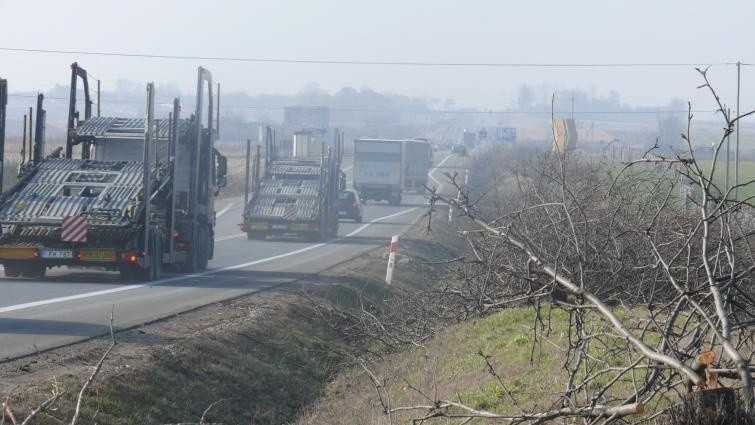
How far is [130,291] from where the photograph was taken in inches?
710

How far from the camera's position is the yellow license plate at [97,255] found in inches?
739

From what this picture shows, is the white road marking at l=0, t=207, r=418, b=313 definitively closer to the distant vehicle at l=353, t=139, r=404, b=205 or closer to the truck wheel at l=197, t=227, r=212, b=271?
the truck wheel at l=197, t=227, r=212, b=271

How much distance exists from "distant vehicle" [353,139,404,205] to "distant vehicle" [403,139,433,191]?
624 cm

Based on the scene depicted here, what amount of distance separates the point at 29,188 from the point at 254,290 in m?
4.63

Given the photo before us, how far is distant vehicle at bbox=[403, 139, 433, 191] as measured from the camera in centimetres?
6494

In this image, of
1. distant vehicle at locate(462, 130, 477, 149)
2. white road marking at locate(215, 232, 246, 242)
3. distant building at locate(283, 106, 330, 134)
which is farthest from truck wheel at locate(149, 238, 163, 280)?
distant vehicle at locate(462, 130, 477, 149)

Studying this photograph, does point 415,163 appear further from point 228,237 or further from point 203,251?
point 203,251

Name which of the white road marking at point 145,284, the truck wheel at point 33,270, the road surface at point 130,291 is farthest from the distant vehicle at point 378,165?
the truck wheel at point 33,270

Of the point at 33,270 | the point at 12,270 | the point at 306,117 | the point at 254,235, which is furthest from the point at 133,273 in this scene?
the point at 306,117

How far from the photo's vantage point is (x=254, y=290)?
62.6 feet

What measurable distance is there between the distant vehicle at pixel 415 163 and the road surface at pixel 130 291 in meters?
30.6

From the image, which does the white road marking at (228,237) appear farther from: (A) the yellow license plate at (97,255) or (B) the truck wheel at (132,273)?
(A) the yellow license plate at (97,255)

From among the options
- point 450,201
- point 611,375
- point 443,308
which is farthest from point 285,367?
point 450,201

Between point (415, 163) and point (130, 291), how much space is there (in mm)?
48389
